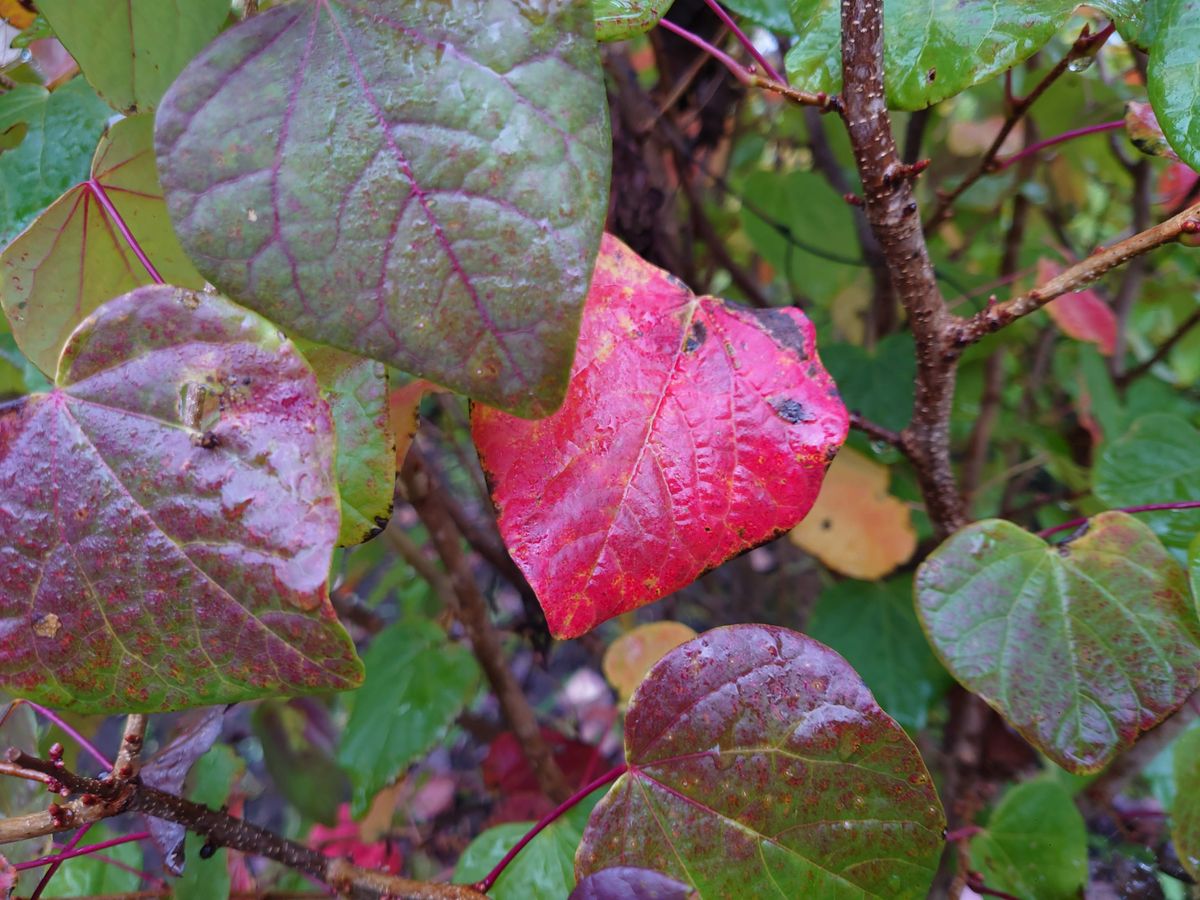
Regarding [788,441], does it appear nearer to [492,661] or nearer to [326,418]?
[326,418]

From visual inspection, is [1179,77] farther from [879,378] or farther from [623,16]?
[879,378]

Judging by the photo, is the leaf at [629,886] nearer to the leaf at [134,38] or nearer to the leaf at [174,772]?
the leaf at [174,772]

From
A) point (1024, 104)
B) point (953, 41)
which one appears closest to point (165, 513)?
point (953, 41)

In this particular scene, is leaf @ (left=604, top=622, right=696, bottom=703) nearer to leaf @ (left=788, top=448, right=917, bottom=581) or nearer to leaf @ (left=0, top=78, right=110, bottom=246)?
leaf @ (left=788, top=448, right=917, bottom=581)

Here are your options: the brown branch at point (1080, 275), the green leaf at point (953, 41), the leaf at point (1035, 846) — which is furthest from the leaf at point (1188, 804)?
the green leaf at point (953, 41)

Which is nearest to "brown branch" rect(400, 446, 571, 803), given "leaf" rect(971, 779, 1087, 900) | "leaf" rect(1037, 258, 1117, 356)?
"leaf" rect(971, 779, 1087, 900)
